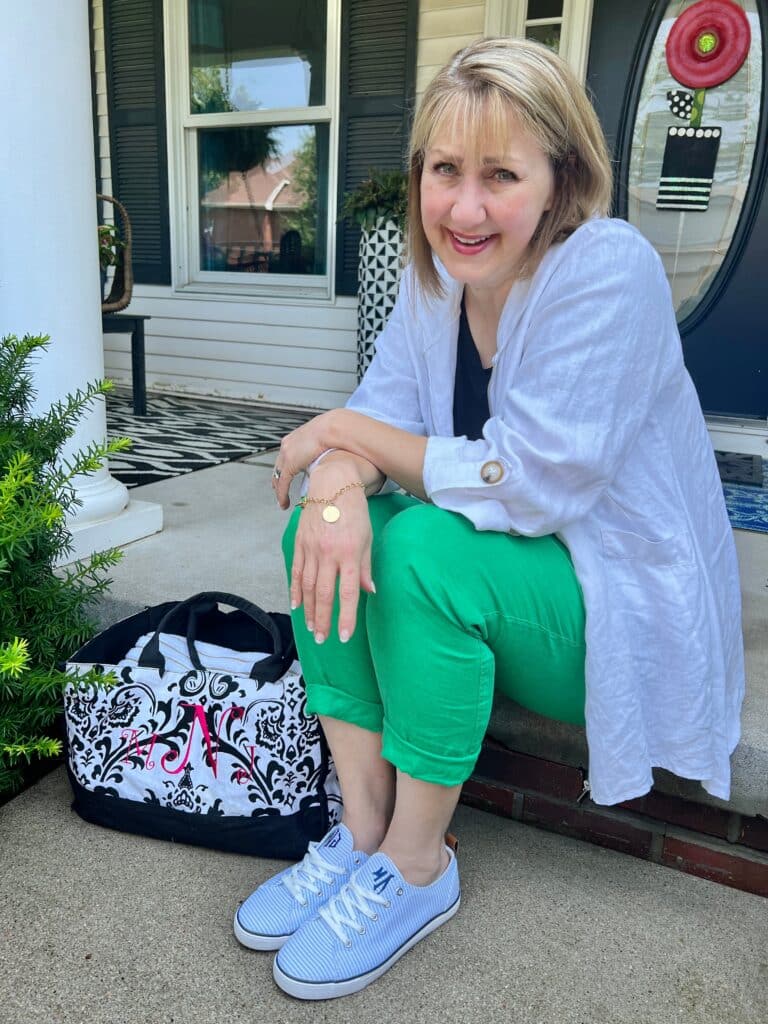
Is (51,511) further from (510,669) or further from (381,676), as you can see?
(510,669)

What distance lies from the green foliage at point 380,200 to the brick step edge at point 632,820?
2491mm

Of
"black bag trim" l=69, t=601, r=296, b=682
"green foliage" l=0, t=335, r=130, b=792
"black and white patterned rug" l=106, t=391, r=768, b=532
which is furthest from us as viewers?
"black and white patterned rug" l=106, t=391, r=768, b=532

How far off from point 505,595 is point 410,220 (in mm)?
565

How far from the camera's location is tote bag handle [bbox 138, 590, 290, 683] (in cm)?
124

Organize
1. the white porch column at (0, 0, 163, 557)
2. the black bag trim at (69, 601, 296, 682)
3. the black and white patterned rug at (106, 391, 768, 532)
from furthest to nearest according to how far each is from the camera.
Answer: the black and white patterned rug at (106, 391, 768, 532)
the white porch column at (0, 0, 163, 557)
the black bag trim at (69, 601, 296, 682)

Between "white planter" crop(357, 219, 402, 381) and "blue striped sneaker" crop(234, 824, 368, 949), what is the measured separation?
2471mm

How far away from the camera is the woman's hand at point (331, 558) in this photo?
0.97 meters

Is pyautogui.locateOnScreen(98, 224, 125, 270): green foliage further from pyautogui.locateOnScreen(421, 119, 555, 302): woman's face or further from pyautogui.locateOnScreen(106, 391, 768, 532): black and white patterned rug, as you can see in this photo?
pyautogui.locateOnScreen(421, 119, 555, 302): woman's face

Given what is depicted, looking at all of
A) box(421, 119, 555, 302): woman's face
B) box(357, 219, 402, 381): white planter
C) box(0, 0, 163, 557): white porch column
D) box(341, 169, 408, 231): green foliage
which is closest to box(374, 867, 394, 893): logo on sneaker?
box(421, 119, 555, 302): woman's face

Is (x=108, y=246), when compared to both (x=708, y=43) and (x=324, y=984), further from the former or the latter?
(x=324, y=984)

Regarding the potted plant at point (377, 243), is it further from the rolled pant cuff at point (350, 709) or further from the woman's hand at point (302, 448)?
the rolled pant cuff at point (350, 709)

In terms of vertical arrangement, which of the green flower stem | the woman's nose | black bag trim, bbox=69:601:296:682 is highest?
the green flower stem

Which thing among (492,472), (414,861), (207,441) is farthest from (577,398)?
(207,441)

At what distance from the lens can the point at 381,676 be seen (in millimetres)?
1025
